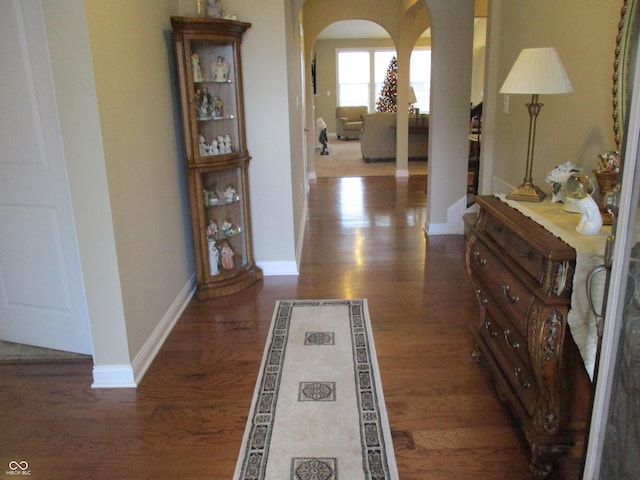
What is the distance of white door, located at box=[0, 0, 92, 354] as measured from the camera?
7.93 ft

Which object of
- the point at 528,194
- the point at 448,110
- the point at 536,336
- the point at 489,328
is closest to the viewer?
the point at 536,336

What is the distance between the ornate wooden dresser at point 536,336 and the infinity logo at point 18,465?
1899 mm

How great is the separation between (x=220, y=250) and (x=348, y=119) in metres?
11.6

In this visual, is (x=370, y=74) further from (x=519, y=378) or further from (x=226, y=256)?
(x=519, y=378)

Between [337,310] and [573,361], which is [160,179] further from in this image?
[573,361]

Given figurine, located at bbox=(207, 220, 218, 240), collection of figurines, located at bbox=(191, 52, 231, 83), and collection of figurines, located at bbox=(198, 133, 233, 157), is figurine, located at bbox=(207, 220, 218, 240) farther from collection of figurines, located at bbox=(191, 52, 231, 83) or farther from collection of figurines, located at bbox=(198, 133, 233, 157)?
collection of figurines, located at bbox=(191, 52, 231, 83)

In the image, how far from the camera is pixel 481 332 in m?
2.56

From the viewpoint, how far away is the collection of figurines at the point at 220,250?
12.1 feet

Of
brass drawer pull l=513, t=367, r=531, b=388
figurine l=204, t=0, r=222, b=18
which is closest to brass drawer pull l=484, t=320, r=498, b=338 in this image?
brass drawer pull l=513, t=367, r=531, b=388

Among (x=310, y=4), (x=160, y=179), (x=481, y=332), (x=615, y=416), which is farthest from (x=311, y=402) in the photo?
(x=310, y=4)

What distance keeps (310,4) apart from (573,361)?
23.6 ft

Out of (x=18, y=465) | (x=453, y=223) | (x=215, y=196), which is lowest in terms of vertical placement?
(x=18, y=465)

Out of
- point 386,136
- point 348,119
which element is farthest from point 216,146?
point 348,119

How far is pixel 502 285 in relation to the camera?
82.8 inches
